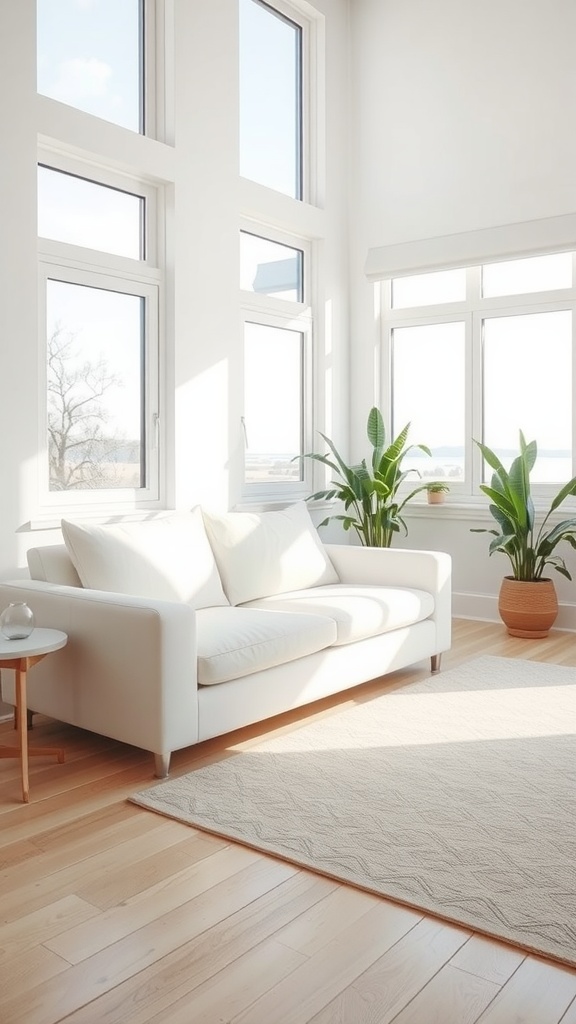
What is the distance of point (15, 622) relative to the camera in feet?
8.91

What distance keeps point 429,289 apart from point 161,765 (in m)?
4.04

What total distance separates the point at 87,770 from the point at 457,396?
3.70m

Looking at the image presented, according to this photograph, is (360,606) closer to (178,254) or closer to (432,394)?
(178,254)

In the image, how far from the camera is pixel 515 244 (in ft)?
17.0

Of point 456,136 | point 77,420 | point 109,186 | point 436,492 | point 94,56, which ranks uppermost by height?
point 456,136

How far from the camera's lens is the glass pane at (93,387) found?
12.6 feet

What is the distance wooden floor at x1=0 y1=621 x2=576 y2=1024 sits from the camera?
63.6 inches

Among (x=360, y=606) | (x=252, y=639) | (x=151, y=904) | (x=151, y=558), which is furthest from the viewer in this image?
(x=360, y=606)

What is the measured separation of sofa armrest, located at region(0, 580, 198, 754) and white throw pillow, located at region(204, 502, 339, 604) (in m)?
0.94

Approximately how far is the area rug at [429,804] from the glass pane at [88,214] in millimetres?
2445

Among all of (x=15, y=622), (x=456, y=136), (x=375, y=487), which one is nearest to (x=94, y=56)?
(x=456, y=136)

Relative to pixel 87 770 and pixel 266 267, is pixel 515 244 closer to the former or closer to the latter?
pixel 266 267

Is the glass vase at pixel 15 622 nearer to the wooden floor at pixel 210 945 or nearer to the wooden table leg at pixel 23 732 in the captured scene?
the wooden table leg at pixel 23 732

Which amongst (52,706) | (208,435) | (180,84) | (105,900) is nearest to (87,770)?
(52,706)
